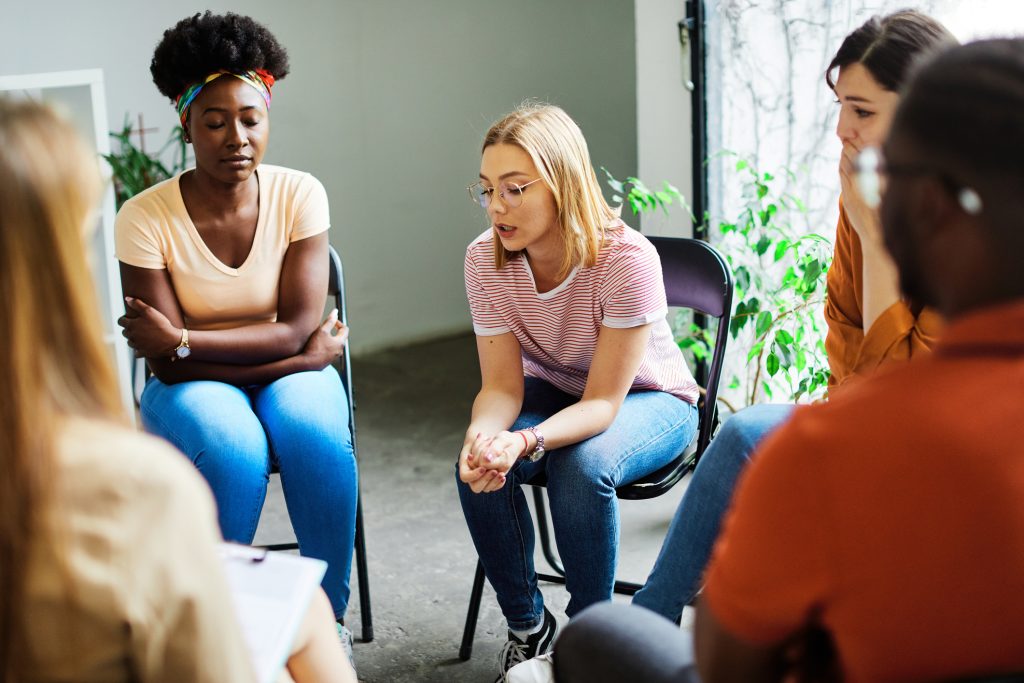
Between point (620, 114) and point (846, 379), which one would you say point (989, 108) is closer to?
point (846, 379)

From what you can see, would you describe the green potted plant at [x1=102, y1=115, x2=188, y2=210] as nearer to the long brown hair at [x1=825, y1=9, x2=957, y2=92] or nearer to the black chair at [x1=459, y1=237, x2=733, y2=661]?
the black chair at [x1=459, y1=237, x2=733, y2=661]

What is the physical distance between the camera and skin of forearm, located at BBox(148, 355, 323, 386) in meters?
2.25

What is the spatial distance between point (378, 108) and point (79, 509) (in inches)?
159

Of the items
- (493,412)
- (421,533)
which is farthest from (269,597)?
(421,533)

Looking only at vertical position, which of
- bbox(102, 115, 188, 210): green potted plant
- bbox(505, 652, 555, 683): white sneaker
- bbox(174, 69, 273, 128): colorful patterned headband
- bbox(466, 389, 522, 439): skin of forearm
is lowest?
bbox(505, 652, 555, 683): white sneaker

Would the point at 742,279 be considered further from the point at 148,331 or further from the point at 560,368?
the point at 148,331

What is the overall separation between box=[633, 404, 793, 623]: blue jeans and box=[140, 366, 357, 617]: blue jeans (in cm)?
74

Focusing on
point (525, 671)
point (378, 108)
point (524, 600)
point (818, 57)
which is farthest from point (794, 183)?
point (378, 108)

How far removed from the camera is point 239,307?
92.7 inches

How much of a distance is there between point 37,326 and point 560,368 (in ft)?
4.80

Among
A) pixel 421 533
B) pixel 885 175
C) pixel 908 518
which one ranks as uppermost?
pixel 885 175

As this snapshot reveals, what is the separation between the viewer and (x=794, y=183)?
122 inches

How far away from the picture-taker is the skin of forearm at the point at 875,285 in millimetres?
1778

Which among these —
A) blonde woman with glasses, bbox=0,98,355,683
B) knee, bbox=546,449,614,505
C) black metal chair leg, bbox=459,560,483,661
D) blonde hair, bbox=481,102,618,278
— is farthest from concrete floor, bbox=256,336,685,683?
blonde woman with glasses, bbox=0,98,355,683
